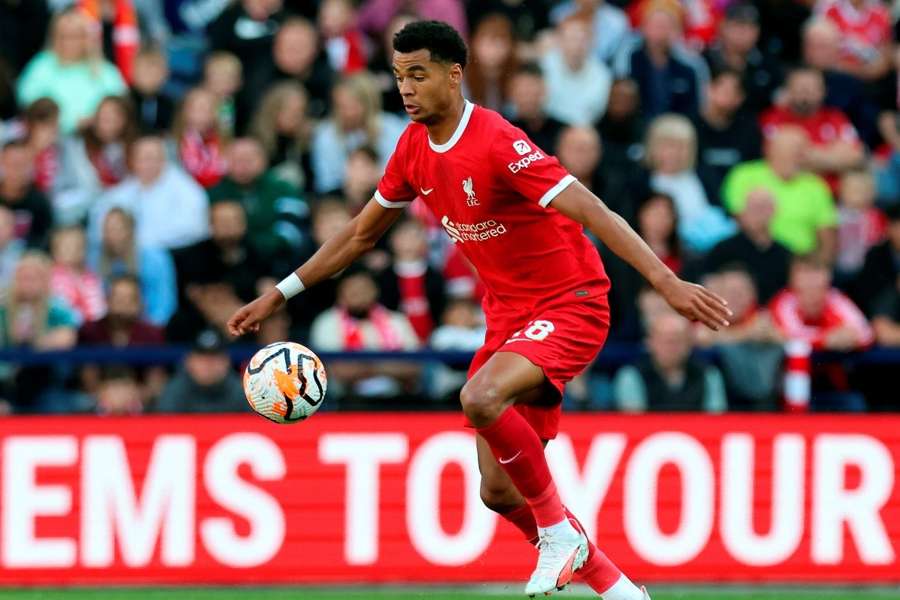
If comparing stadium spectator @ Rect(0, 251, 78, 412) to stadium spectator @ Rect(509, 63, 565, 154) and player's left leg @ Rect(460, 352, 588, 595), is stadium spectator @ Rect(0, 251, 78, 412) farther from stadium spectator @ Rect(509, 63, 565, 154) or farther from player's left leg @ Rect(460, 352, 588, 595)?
player's left leg @ Rect(460, 352, 588, 595)

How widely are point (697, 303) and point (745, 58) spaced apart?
297 inches

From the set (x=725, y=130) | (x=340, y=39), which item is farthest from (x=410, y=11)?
(x=725, y=130)

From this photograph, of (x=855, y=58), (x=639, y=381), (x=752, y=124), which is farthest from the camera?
(x=855, y=58)

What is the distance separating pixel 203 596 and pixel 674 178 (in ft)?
15.3

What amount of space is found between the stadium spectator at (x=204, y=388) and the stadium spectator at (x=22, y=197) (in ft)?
5.94

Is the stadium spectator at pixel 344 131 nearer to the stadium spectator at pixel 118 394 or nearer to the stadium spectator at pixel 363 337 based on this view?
the stadium spectator at pixel 363 337

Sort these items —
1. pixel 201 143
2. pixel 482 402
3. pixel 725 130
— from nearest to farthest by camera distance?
pixel 482 402, pixel 201 143, pixel 725 130

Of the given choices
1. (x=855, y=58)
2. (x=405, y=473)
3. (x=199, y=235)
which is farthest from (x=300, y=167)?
(x=855, y=58)

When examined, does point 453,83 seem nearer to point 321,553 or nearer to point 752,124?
point 321,553

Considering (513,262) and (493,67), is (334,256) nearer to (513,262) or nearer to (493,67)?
(513,262)

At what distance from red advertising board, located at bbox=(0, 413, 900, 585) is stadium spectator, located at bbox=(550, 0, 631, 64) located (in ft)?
13.4

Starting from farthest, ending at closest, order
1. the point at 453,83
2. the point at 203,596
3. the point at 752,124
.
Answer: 1. the point at 752,124
2. the point at 203,596
3. the point at 453,83

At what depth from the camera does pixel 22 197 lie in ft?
44.0

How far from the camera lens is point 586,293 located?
28.6 feet
